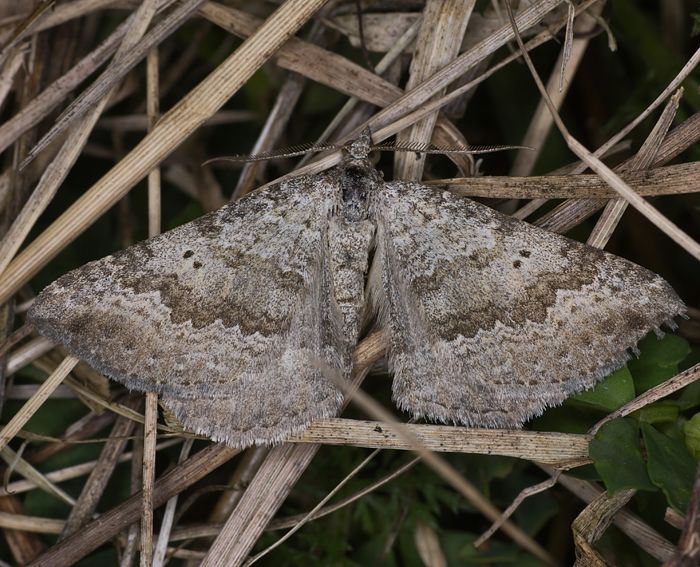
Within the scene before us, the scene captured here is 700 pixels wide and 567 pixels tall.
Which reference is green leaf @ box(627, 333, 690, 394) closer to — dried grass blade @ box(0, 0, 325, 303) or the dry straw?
the dry straw

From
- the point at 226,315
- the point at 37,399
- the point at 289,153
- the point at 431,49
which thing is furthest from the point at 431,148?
the point at 37,399

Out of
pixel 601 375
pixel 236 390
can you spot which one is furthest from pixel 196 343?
pixel 601 375

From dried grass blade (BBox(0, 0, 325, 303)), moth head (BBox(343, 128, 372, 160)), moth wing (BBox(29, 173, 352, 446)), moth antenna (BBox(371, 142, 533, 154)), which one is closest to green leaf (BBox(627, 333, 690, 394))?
moth antenna (BBox(371, 142, 533, 154))

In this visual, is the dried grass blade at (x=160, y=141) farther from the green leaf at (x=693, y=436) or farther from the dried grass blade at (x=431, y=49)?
the green leaf at (x=693, y=436)

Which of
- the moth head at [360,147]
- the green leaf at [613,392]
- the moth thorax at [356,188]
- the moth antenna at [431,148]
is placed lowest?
the green leaf at [613,392]

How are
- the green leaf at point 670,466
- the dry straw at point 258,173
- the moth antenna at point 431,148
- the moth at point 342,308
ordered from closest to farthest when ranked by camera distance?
1. the green leaf at point 670,466
2. the moth at point 342,308
3. the dry straw at point 258,173
4. the moth antenna at point 431,148

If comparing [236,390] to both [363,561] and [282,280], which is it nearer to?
[282,280]

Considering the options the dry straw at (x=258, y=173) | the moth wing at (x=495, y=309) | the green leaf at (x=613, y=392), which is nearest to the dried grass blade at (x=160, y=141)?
the dry straw at (x=258, y=173)
